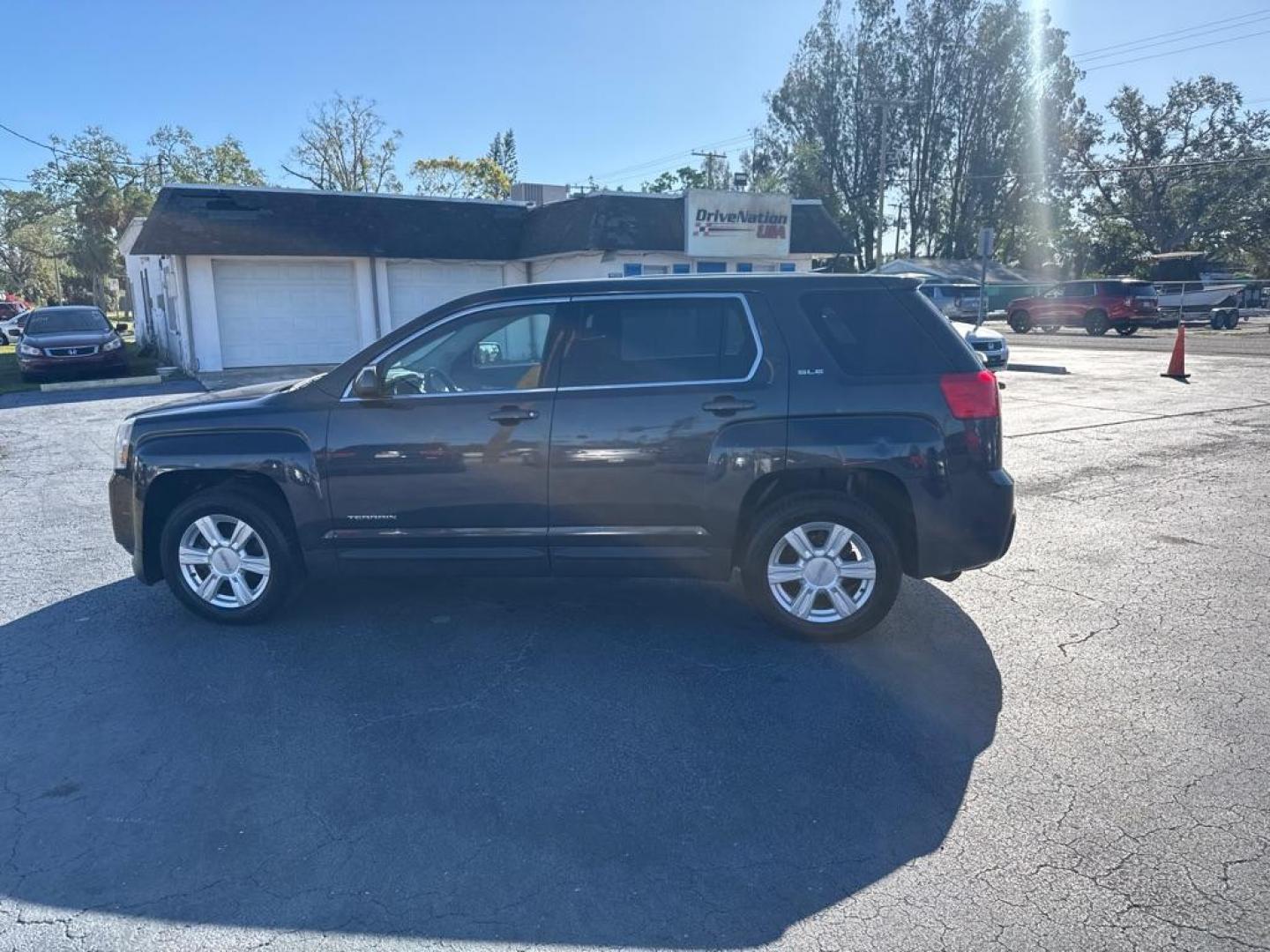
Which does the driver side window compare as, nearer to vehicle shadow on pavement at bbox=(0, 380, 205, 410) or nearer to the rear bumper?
the rear bumper

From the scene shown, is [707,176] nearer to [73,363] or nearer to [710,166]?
[710,166]

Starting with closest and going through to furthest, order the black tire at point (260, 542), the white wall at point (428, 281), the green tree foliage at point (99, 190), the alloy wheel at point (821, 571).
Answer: the alloy wheel at point (821, 571) < the black tire at point (260, 542) < the white wall at point (428, 281) < the green tree foliage at point (99, 190)

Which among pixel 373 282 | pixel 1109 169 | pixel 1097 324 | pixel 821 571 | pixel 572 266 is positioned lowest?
pixel 821 571

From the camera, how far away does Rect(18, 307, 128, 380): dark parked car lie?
17.8m

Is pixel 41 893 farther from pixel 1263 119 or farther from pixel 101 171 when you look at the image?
pixel 1263 119

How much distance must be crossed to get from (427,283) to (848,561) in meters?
20.2

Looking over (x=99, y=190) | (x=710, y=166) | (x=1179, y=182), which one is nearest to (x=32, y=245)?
(x=99, y=190)

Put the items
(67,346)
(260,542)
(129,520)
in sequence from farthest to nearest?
1. (67,346)
2. (129,520)
3. (260,542)

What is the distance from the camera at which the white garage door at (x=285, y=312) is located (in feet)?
67.1

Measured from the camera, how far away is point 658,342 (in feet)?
15.5

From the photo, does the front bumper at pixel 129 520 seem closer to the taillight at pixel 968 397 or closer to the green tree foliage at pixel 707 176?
the taillight at pixel 968 397

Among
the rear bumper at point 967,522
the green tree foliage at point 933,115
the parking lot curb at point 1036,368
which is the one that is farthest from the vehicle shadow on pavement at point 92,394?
the green tree foliage at point 933,115

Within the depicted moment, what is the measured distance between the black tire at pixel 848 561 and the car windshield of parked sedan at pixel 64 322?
19.5 metres

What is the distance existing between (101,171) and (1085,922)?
58.2 m
